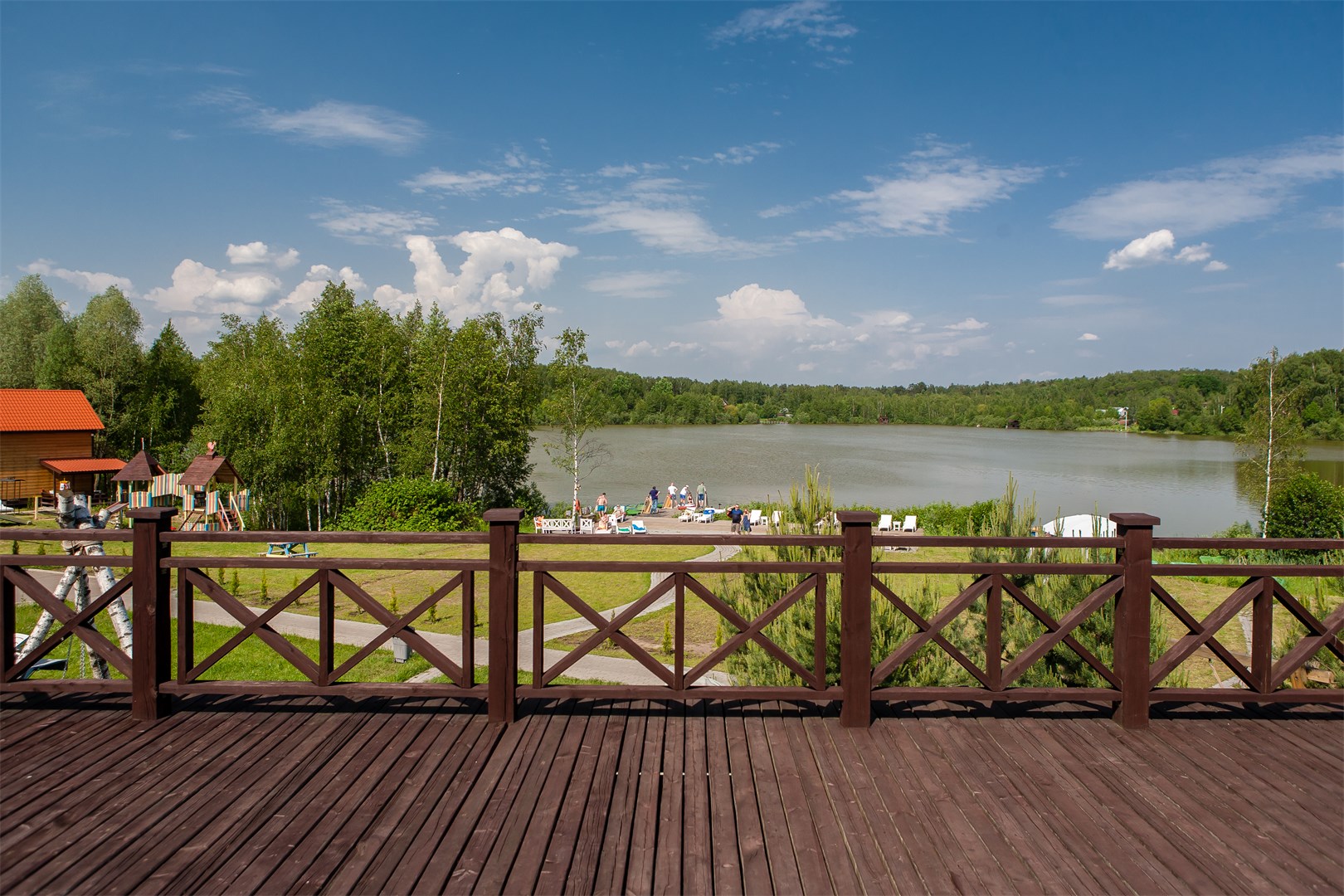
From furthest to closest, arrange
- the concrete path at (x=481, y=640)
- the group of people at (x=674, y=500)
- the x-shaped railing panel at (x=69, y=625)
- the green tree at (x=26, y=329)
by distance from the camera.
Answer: the green tree at (x=26, y=329) < the group of people at (x=674, y=500) < the concrete path at (x=481, y=640) < the x-shaped railing panel at (x=69, y=625)

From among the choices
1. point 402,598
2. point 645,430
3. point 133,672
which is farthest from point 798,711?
point 645,430

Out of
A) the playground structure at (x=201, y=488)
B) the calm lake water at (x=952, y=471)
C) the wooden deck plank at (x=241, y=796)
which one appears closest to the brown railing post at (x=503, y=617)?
the wooden deck plank at (x=241, y=796)

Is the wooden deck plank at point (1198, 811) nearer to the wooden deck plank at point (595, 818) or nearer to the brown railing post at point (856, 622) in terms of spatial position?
the brown railing post at point (856, 622)

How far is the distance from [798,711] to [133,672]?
338 cm

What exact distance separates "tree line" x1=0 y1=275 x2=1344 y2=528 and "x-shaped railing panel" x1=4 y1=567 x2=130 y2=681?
770 inches

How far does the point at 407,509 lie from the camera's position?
22938mm

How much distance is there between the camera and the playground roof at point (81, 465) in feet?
88.3

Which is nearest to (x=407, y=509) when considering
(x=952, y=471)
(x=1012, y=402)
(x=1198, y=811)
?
(x=1198, y=811)

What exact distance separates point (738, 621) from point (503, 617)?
1174 millimetres

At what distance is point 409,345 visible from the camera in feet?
93.6

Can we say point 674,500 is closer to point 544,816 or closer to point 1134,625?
point 1134,625

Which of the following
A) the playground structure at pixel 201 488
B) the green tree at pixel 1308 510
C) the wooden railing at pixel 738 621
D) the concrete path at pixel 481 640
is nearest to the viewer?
the wooden railing at pixel 738 621

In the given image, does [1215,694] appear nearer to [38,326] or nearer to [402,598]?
[402,598]

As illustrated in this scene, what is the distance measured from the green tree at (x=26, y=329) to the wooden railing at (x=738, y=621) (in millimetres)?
37968
